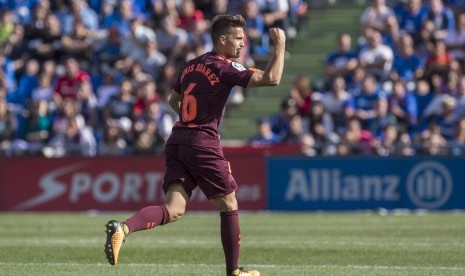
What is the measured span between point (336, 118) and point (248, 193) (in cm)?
228

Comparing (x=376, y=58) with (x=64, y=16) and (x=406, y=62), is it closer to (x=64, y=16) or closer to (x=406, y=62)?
(x=406, y=62)

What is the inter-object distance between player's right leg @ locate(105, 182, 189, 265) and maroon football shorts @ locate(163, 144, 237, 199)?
8 cm

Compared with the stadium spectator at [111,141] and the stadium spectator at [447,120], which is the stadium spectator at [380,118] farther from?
the stadium spectator at [111,141]

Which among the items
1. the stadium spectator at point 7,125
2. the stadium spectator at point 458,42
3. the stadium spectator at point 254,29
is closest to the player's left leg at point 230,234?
the stadium spectator at point 458,42

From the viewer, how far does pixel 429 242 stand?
41.8 ft

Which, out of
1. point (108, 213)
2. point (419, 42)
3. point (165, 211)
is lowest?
point (108, 213)

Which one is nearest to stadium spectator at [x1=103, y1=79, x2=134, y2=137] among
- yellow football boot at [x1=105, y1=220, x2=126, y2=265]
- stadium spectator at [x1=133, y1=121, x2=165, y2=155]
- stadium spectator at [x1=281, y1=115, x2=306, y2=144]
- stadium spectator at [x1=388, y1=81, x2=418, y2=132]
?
stadium spectator at [x1=133, y1=121, x2=165, y2=155]

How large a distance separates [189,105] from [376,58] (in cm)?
1227

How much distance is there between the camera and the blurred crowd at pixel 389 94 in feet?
63.1

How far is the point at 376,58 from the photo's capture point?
68.2 feet

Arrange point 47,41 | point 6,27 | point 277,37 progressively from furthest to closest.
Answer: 1. point 47,41
2. point 6,27
3. point 277,37

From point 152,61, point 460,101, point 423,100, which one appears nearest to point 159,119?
point 152,61

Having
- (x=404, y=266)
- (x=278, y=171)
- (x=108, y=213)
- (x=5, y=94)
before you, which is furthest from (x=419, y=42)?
(x=404, y=266)

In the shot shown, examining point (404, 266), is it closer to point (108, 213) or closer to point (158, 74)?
point (108, 213)
